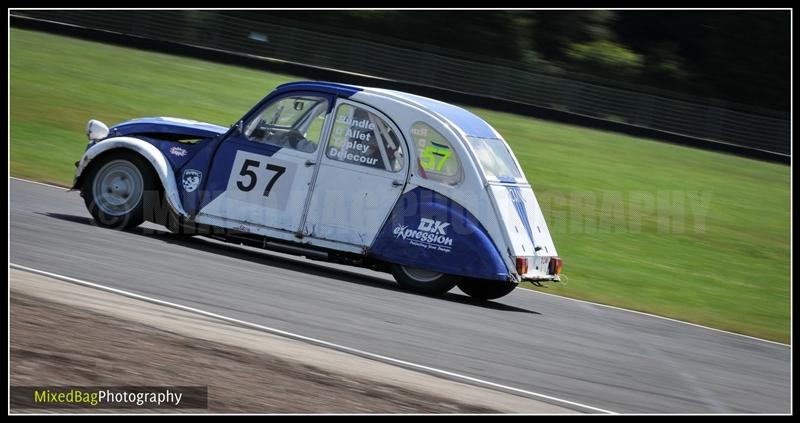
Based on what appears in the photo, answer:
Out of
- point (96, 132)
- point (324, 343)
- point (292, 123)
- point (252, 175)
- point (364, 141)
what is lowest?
point (324, 343)

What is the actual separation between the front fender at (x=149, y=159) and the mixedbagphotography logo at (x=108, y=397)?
16.6ft

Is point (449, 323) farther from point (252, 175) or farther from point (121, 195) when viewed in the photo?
point (121, 195)

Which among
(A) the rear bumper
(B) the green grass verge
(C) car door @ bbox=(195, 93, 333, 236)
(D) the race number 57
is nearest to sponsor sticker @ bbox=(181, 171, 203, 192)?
(C) car door @ bbox=(195, 93, 333, 236)

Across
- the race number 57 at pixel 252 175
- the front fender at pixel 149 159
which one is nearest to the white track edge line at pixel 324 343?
the front fender at pixel 149 159

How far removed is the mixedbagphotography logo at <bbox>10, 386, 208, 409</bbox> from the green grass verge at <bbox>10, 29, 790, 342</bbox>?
737 centimetres

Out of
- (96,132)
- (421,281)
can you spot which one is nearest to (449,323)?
(421,281)

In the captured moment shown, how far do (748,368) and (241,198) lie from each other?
531 centimetres

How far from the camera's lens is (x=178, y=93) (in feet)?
85.1

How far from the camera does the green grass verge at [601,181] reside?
1416 centimetres

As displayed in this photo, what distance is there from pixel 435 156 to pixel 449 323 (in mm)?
1989

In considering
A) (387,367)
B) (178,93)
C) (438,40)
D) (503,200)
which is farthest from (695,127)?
(387,367)

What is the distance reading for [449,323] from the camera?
9.38 meters

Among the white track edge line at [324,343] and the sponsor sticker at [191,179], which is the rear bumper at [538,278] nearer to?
the white track edge line at [324,343]

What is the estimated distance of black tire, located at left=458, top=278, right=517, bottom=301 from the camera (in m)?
11.1
